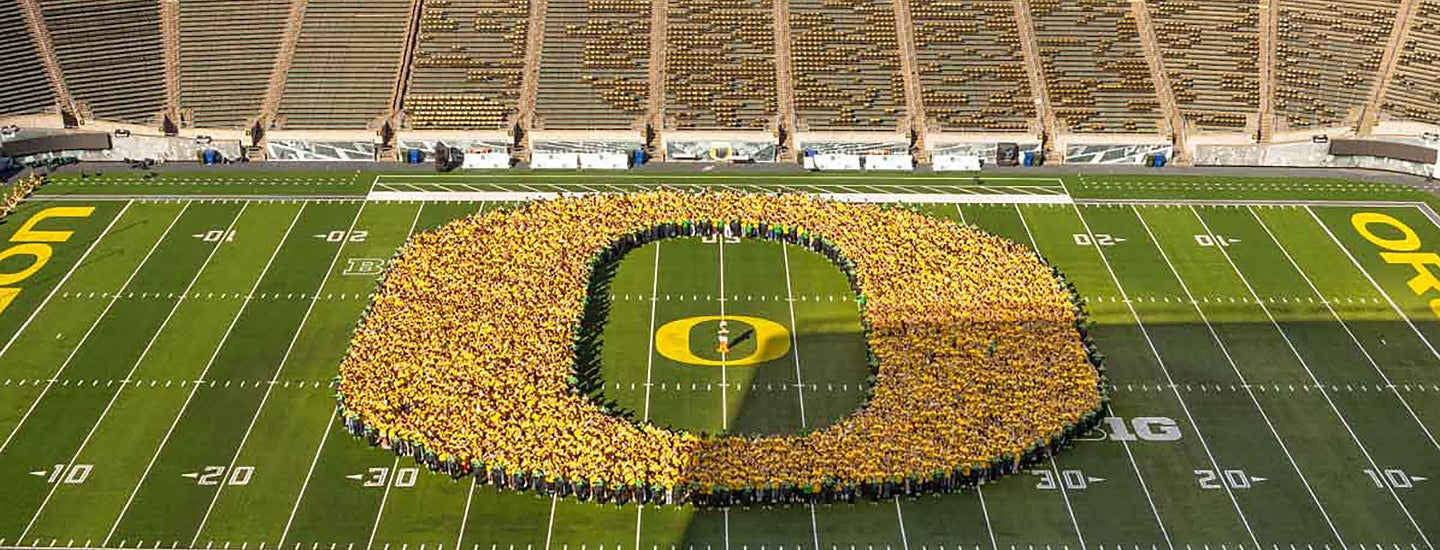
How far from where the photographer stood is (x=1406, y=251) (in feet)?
205

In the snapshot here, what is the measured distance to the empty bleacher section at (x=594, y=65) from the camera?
75.2m

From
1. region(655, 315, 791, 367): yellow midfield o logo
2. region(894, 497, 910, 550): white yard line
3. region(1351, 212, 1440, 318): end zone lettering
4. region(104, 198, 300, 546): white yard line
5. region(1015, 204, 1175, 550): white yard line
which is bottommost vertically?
region(1015, 204, 1175, 550): white yard line

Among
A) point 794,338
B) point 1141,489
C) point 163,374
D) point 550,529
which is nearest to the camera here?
point 550,529

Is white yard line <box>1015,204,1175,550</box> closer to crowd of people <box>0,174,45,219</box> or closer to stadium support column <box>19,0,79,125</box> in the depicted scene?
crowd of people <box>0,174,45,219</box>

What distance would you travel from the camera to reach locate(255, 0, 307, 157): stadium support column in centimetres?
7469

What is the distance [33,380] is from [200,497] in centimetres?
1143

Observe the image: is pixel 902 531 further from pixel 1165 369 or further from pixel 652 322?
pixel 652 322

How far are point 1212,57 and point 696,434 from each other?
46457 millimetres

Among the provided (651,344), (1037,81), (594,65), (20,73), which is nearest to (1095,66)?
(1037,81)

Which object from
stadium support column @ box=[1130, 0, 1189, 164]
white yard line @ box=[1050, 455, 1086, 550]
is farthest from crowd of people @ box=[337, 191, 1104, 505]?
stadium support column @ box=[1130, 0, 1189, 164]

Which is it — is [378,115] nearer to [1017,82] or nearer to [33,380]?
[33,380]

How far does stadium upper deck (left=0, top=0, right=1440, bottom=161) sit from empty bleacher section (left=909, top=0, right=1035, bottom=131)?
0.38 feet

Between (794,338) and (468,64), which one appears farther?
(468,64)

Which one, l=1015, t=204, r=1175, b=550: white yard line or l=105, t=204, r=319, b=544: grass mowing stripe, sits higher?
l=105, t=204, r=319, b=544: grass mowing stripe
